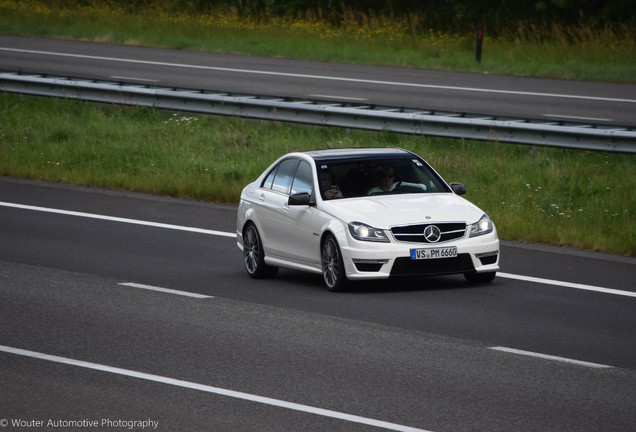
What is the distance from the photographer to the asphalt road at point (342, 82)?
90.1 feet

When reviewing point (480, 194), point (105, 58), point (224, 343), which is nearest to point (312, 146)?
point (480, 194)

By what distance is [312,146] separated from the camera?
2217cm

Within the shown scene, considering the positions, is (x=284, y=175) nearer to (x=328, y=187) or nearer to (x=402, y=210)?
(x=328, y=187)

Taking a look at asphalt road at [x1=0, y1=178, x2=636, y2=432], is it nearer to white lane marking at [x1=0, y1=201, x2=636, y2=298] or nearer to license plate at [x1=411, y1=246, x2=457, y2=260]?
white lane marking at [x1=0, y1=201, x2=636, y2=298]

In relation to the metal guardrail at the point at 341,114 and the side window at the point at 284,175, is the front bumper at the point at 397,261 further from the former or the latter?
the metal guardrail at the point at 341,114

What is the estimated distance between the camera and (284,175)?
45.5 feet

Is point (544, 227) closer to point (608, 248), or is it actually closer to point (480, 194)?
point (608, 248)

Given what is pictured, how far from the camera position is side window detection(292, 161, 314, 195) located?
13.1 meters

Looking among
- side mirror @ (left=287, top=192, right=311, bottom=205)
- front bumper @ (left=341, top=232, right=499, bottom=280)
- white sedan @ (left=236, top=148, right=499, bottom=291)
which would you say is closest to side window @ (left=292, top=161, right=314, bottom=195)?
white sedan @ (left=236, top=148, right=499, bottom=291)

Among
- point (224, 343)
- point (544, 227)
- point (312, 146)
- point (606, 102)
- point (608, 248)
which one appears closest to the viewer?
point (224, 343)

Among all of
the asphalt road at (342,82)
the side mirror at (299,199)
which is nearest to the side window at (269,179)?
the side mirror at (299,199)

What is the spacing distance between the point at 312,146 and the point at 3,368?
13667 mm

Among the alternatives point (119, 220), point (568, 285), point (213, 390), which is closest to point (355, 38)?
point (119, 220)

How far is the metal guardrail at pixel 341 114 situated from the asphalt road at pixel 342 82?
166 inches
